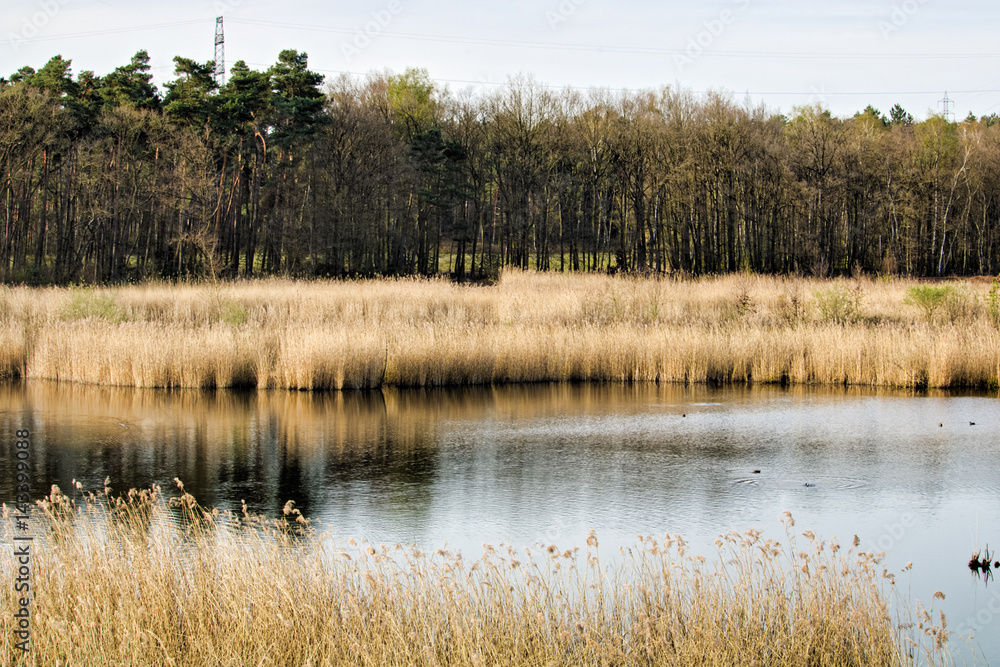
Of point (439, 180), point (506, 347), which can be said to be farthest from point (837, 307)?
point (439, 180)

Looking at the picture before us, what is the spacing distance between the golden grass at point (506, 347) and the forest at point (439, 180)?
17533 mm

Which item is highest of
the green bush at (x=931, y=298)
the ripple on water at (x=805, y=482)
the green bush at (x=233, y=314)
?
the green bush at (x=931, y=298)

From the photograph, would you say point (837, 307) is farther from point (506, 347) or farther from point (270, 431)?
point (270, 431)

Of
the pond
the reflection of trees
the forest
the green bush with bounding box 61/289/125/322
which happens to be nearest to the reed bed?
the pond

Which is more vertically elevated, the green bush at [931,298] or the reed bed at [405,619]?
the green bush at [931,298]

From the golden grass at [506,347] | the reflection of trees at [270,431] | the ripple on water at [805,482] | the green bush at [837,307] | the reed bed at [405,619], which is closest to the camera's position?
the reed bed at [405,619]

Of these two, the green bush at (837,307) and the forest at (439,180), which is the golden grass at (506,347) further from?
the forest at (439,180)

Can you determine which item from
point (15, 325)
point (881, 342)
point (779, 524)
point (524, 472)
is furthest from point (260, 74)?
point (779, 524)

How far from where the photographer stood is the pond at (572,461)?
25.6 feet

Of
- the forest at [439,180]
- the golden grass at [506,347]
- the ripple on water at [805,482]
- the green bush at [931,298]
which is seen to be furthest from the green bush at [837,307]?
the forest at [439,180]

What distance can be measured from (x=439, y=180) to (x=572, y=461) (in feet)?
116

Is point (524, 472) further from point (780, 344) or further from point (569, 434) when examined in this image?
point (780, 344)

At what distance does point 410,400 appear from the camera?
1548cm

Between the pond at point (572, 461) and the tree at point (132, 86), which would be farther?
the tree at point (132, 86)
